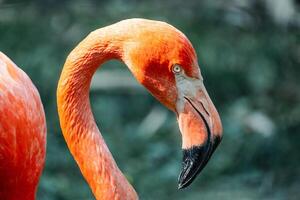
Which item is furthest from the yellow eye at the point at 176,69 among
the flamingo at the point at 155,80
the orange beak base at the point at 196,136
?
the orange beak base at the point at 196,136

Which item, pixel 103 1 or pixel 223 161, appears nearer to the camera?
pixel 223 161

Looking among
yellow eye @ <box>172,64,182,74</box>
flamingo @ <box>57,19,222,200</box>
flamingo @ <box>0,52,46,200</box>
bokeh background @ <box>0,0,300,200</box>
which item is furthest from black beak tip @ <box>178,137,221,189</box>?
bokeh background @ <box>0,0,300,200</box>

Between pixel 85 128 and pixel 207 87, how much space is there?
143 inches

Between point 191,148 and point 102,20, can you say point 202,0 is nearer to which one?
point 102,20

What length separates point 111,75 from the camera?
7.09m

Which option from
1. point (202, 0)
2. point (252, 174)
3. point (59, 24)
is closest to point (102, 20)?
point (59, 24)

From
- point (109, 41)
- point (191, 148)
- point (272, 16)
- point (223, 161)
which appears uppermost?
point (109, 41)

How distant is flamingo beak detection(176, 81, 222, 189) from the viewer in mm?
3273

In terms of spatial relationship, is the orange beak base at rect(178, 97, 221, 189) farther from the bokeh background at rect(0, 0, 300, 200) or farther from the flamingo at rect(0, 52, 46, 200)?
the bokeh background at rect(0, 0, 300, 200)

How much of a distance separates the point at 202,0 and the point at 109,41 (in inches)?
176

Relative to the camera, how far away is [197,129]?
3.28 m

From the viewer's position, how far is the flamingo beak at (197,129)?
10.7 ft

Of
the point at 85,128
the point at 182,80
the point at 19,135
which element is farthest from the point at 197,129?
the point at 19,135

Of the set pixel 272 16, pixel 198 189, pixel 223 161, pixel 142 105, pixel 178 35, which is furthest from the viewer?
pixel 272 16
